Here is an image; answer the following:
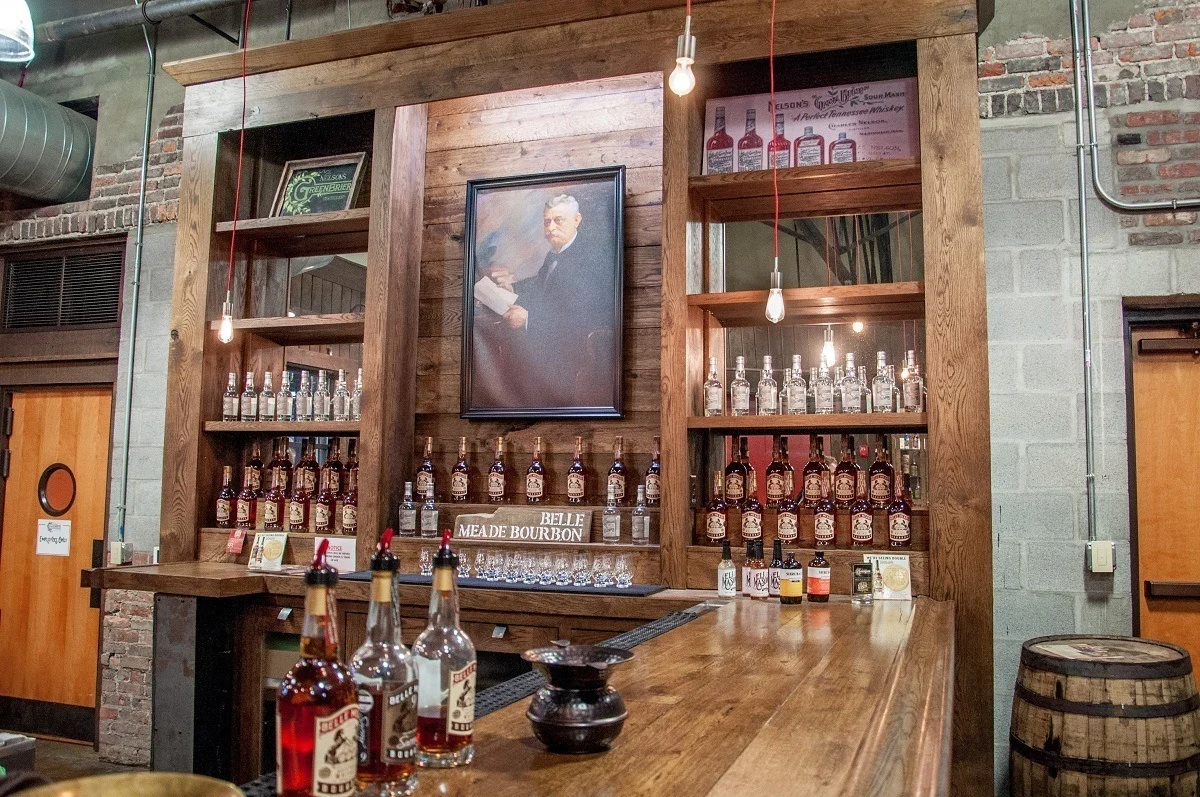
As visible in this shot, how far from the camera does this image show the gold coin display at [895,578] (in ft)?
9.21

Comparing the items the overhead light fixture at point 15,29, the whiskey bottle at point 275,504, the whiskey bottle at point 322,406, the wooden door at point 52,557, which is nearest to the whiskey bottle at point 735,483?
the whiskey bottle at point 322,406

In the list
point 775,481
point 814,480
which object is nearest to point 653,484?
point 775,481

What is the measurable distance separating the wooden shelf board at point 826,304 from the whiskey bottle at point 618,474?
0.59 m

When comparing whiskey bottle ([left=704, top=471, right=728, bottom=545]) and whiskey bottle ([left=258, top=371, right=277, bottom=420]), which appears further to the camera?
whiskey bottle ([left=258, top=371, right=277, bottom=420])

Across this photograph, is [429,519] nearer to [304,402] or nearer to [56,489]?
[304,402]

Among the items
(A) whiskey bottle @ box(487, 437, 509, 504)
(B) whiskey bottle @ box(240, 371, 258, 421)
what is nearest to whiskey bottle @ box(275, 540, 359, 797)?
(A) whiskey bottle @ box(487, 437, 509, 504)

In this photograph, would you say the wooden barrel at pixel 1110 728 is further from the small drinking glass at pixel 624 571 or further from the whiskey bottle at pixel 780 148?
the whiskey bottle at pixel 780 148

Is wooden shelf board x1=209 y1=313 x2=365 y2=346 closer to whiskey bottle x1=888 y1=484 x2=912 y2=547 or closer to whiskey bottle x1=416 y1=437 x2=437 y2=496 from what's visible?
whiskey bottle x1=416 y1=437 x2=437 y2=496

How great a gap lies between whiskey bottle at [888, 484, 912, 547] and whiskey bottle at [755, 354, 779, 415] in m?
0.51

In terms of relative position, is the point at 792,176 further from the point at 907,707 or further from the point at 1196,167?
the point at 907,707

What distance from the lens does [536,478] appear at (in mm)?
3531

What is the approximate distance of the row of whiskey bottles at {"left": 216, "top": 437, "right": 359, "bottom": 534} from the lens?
372cm

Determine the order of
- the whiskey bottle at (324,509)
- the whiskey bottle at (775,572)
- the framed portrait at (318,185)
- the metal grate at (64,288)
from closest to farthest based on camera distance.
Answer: the whiskey bottle at (775,572) < the whiskey bottle at (324,509) < the framed portrait at (318,185) < the metal grate at (64,288)

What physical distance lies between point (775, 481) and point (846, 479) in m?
0.23
